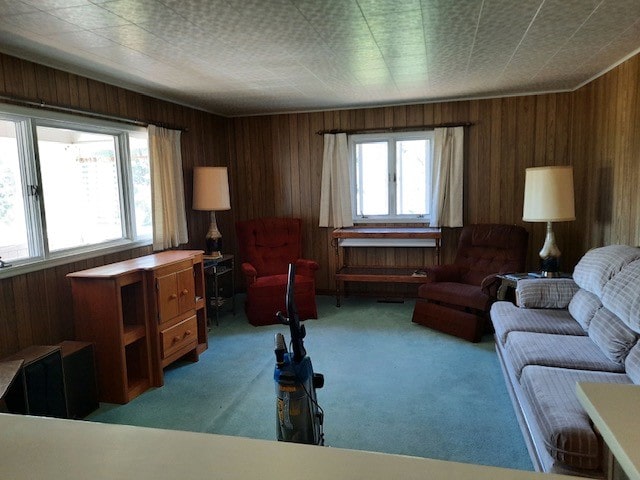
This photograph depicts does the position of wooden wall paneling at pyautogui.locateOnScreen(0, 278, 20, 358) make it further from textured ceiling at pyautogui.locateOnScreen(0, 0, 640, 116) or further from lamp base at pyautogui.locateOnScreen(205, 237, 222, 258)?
lamp base at pyautogui.locateOnScreen(205, 237, 222, 258)

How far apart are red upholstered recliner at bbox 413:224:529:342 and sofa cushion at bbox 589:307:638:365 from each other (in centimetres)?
141

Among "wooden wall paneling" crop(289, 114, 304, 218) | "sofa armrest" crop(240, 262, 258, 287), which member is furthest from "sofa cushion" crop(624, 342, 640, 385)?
"wooden wall paneling" crop(289, 114, 304, 218)

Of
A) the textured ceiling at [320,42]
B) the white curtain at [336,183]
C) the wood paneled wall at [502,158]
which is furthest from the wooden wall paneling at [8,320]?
the white curtain at [336,183]

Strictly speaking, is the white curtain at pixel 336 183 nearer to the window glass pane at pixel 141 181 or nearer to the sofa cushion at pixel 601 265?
the window glass pane at pixel 141 181

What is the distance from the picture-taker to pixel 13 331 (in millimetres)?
2887

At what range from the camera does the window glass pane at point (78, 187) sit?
3.30 meters

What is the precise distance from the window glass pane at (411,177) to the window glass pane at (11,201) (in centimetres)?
380

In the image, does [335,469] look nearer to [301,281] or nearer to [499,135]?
[301,281]

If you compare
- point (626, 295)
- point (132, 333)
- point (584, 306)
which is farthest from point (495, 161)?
point (132, 333)

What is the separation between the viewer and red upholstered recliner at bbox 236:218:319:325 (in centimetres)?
457

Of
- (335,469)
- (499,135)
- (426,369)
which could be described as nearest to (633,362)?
(426,369)

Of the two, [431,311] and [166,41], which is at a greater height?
[166,41]

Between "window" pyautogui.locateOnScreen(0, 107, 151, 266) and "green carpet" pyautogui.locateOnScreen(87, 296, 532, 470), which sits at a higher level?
"window" pyautogui.locateOnScreen(0, 107, 151, 266)

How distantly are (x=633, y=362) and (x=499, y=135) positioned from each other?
11.1ft
